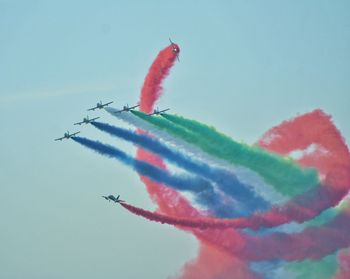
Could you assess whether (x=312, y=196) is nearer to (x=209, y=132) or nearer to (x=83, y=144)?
(x=209, y=132)

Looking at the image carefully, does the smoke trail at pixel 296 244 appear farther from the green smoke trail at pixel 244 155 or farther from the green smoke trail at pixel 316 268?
the green smoke trail at pixel 244 155

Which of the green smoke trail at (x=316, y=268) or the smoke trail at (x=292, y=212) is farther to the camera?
the green smoke trail at (x=316, y=268)

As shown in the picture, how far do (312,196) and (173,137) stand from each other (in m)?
13.1

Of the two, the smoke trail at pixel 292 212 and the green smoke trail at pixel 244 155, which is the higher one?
the green smoke trail at pixel 244 155

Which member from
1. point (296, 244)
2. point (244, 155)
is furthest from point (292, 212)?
point (244, 155)

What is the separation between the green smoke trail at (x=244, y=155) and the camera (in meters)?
70.1

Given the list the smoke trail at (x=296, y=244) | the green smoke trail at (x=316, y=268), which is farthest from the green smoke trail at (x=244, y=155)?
the green smoke trail at (x=316, y=268)

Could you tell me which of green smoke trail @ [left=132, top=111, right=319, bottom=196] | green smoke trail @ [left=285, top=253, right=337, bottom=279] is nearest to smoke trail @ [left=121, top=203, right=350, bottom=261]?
green smoke trail @ [left=285, top=253, right=337, bottom=279]

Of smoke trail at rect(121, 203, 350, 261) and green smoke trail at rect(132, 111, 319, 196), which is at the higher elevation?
green smoke trail at rect(132, 111, 319, 196)

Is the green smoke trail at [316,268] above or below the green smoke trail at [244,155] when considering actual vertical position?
below

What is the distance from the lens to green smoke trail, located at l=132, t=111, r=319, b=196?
7006cm

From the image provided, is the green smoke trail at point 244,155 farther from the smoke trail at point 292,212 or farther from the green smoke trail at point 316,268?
the green smoke trail at point 316,268

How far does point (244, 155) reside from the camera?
230ft

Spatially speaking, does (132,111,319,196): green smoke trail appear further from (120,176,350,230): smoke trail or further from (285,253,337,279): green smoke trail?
(285,253,337,279): green smoke trail
